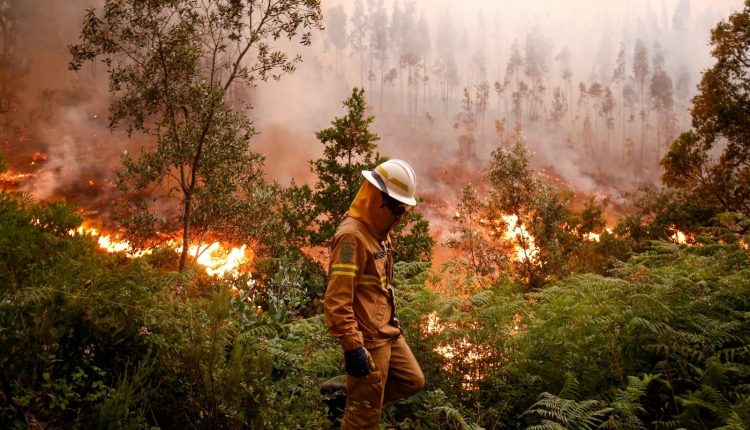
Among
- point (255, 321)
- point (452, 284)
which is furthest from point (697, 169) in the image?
point (255, 321)

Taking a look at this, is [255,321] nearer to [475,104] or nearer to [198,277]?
[198,277]

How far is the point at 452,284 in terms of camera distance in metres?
6.76

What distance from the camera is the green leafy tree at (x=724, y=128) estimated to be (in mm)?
19281

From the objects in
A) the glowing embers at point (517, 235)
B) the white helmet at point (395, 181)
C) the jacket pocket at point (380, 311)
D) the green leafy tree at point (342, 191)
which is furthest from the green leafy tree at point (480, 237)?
the white helmet at point (395, 181)

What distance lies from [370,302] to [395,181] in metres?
1.24

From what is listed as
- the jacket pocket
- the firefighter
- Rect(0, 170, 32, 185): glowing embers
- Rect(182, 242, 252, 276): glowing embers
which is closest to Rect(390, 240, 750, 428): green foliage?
the firefighter

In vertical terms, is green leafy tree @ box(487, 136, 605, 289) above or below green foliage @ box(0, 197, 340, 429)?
above

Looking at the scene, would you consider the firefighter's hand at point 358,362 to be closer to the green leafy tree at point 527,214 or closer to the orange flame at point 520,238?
the green leafy tree at point 527,214

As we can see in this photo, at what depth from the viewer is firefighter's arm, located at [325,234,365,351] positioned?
4152mm

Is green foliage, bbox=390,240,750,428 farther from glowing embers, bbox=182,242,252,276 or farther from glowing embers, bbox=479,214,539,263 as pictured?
glowing embers, bbox=479,214,539,263

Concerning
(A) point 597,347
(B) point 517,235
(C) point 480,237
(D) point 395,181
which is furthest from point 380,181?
(C) point 480,237

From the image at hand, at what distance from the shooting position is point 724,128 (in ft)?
65.5

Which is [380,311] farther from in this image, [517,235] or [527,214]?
[517,235]

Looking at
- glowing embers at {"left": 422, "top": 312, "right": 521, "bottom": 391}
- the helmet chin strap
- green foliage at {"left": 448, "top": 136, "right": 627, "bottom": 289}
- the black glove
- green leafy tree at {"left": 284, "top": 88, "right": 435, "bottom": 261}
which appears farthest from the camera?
green foliage at {"left": 448, "top": 136, "right": 627, "bottom": 289}
